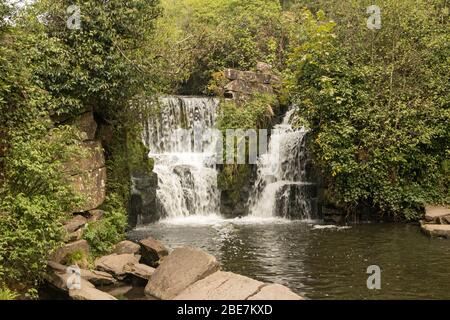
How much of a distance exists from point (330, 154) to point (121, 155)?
282 inches

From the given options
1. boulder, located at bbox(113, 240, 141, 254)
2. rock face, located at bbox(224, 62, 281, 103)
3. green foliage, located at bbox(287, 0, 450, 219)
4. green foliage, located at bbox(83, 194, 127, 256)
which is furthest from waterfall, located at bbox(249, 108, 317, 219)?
boulder, located at bbox(113, 240, 141, 254)

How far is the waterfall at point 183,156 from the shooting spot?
19203 mm

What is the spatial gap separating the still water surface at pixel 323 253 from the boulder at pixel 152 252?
1517 millimetres

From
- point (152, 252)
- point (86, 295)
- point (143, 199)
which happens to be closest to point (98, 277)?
point (86, 295)

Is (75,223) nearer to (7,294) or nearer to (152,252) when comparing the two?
(152,252)

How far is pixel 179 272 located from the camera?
10156 mm

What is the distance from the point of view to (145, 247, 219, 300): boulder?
9.80 meters

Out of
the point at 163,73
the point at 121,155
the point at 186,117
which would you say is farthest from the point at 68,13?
the point at 186,117

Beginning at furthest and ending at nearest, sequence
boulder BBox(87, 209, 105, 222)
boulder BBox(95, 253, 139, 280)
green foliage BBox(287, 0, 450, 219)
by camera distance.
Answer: green foliage BBox(287, 0, 450, 219) → boulder BBox(87, 209, 105, 222) → boulder BBox(95, 253, 139, 280)

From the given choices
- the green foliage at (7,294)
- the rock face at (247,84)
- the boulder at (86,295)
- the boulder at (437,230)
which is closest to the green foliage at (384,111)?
the boulder at (437,230)

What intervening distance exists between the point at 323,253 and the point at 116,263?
5.40 meters

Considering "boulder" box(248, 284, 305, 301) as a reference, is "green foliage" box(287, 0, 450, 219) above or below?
above

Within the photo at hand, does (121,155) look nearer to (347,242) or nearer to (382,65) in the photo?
(347,242)

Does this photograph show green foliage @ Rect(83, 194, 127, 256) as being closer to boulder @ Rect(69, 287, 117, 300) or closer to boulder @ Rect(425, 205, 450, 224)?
boulder @ Rect(69, 287, 117, 300)
